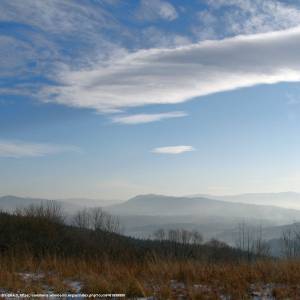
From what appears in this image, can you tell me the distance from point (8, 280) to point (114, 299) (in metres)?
2.58

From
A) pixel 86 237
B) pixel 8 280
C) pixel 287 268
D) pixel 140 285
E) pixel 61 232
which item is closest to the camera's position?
pixel 140 285

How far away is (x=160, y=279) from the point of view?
1049cm

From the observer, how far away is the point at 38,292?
29.0 feet

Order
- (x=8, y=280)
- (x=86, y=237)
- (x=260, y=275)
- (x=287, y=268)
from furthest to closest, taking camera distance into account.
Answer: (x=86, y=237), (x=287, y=268), (x=260, y=275), (x=8, y=280)

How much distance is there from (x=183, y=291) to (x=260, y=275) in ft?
7.28

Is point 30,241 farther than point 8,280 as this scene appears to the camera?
Yes

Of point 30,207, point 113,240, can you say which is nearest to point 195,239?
point 113,240

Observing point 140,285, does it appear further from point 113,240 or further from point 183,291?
point 113,240

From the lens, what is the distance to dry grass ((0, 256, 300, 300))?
354 inches

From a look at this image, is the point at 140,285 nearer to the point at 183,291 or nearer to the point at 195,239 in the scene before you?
the point at 183,291

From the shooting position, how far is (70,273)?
1136 centimetres

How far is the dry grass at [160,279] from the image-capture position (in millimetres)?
8992

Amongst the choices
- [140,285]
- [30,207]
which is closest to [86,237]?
[30,207]

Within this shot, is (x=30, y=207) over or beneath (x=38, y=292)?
over
